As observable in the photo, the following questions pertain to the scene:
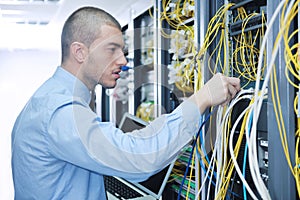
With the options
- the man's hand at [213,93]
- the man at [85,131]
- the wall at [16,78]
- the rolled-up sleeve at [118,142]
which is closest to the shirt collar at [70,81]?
the man at [85,131]

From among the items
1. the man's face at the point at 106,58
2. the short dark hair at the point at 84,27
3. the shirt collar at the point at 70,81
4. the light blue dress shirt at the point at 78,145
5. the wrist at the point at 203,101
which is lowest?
the light blue dress shirt at the point at 78,145

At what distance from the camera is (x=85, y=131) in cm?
106

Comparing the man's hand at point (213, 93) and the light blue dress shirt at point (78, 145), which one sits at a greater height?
the man's hand at point (213, 93)

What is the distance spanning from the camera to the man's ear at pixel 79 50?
1.28 metres

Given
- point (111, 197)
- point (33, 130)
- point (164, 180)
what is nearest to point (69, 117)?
point (33, 130)

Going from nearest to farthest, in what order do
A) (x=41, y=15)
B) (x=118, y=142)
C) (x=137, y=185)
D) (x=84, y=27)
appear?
(x=118, y=142) < (x=84, y=27) < (x=137, y=185) < (x=41, y=15)

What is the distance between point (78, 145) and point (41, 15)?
2362 mm

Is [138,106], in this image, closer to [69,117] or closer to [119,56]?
[119,56]

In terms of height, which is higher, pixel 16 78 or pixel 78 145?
pixel 16 78

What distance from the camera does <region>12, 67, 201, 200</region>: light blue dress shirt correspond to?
1047mm

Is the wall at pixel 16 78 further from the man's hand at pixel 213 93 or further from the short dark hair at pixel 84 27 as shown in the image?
the man's hand at pixel 213 93

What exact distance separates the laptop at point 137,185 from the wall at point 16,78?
2687 millimetres

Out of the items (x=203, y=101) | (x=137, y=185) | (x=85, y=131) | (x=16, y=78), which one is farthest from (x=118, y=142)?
(x=16, y=78)

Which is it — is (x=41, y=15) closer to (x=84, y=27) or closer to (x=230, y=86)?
(x=84, y=27)
